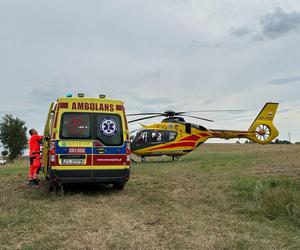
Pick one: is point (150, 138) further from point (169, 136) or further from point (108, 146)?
point (108, 146)

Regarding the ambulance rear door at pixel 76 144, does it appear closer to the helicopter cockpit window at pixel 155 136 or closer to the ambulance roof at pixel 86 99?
the ambulance roof at pixel 86 99

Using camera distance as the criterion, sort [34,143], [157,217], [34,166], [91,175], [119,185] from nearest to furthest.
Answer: [157,217] → [91,175] → [119,185] → [34,166] → [34,143]

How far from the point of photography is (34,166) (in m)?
11.4

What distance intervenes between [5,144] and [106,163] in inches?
1941

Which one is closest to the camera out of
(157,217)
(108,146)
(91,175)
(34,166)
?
(157,217)

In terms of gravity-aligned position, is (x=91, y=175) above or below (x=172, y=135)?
below

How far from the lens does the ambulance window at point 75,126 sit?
9266 mm

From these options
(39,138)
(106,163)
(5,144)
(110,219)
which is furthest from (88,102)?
(5,144)

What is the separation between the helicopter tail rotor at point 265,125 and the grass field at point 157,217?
1628 cm

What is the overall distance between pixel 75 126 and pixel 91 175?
4.30 ft

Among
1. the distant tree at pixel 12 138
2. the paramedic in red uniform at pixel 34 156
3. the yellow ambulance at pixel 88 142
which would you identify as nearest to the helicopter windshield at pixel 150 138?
the paramedic in red uniform at pixel 34 156

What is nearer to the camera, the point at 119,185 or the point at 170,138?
the point at 119,185

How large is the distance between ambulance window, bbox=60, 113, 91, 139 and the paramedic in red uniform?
2756mm

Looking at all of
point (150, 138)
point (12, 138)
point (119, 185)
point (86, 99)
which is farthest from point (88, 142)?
point (12, 138)
